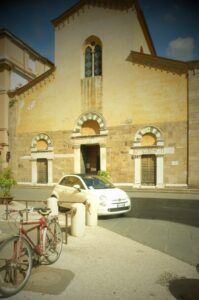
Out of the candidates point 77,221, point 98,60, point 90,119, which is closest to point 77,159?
point 90,119

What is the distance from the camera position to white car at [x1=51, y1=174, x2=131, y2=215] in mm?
9102

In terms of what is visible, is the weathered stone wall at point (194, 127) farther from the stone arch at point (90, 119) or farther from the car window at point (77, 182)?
the car window at point (77, 182)

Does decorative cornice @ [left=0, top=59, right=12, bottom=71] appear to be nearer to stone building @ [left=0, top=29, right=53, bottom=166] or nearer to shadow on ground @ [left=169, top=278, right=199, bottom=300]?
stone building @ [left=0, top=29, right=53, bottom=166]

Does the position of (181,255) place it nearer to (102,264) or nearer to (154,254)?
(154,254)

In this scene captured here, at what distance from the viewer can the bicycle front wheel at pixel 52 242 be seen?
5074 millimetres

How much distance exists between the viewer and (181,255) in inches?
221

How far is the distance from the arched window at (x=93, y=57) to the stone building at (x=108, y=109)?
0.25 feet

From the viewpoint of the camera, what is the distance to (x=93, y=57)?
785 inches

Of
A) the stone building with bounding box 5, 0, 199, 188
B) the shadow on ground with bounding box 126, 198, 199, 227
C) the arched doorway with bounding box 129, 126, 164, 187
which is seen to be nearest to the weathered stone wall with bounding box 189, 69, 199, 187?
the stone building with bounding box 5, 0, 199, 188

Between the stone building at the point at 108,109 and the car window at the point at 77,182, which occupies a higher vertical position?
the stone building at the point at 108,109

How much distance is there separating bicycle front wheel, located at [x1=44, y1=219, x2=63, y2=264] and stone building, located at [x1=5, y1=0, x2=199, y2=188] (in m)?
12.7

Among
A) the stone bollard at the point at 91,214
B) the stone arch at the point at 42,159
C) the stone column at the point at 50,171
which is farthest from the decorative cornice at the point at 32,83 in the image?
the stone bollard at the point at 91,214

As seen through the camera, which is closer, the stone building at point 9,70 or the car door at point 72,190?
the car door at point 72,190

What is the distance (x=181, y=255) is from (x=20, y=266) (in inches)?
134
